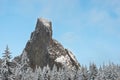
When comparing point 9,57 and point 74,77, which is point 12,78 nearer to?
point 9,57

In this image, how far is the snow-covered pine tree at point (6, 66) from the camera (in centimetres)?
4009

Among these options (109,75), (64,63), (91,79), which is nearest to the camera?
(109,75)

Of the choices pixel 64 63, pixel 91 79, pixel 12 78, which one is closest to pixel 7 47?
pixel 12 78

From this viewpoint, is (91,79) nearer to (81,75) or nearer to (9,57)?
(81,75)

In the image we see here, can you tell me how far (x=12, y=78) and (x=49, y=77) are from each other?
87324 millimetres

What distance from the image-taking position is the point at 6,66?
132 feet

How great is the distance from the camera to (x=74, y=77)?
12662cm

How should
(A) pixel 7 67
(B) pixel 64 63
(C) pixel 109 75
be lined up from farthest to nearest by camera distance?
(B) pixel 64 63, (C) pixel 109 75, (A) pixel 7 67

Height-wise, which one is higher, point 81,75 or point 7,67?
point 81,75

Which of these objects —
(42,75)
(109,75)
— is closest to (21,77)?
(42,75)

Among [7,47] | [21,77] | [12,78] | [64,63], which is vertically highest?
[64,63]

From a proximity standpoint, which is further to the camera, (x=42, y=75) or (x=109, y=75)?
(x=42, y=75)

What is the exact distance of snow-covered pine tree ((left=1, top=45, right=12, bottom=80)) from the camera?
Answer: 40094 mm

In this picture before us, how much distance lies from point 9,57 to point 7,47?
1270 millimetres
